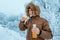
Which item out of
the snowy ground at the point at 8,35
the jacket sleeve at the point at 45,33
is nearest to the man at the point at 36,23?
the jacket sleeve at the point at 45,33

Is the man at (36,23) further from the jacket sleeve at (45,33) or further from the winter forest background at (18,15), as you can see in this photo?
the winter forest background at (18,15)

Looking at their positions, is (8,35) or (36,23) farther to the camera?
(8,35)

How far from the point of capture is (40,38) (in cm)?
133

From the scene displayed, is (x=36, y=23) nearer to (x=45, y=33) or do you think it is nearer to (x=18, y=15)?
(x=45, y=33)

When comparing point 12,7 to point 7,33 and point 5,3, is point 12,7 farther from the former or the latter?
point 7,33

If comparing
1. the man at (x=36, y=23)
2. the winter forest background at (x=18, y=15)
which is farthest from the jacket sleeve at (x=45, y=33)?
the winter forest background at (x=18, y=15)

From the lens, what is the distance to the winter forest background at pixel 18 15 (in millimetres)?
1695

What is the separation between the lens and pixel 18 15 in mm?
1724

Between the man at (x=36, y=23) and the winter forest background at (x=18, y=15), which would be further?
the winter forest background at (x=18, y=15)

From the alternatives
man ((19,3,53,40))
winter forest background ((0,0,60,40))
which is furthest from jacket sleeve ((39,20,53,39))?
winter forest background ((0,0,60,40))

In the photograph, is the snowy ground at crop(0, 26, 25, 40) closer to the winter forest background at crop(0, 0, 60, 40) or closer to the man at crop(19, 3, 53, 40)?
the winter forest background at crop(0, 0, 60, 40)

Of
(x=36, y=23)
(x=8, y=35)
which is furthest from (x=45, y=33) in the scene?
(x=8, y=35)

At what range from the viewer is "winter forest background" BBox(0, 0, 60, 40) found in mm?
1695

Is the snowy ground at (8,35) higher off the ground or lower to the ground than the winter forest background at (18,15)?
lower
